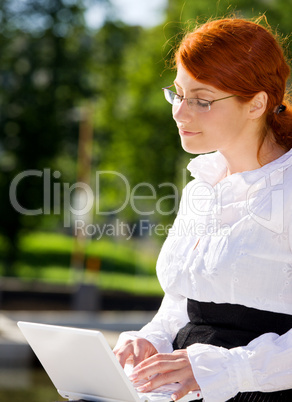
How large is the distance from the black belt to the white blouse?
0.07ft

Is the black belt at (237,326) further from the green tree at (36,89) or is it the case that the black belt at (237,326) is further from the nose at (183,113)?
the green tree at (36,89)

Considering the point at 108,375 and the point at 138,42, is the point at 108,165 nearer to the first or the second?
the point at 138,42

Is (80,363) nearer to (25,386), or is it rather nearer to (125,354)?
(125,354)

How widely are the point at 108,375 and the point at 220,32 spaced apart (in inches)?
34.3

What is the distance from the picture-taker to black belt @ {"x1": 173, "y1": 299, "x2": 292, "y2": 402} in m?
1.76

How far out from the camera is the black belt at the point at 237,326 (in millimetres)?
1757

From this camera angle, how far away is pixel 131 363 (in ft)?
6.32

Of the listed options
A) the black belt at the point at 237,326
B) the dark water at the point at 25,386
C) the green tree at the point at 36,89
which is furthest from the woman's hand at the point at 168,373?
the green tree at the point at 36,89

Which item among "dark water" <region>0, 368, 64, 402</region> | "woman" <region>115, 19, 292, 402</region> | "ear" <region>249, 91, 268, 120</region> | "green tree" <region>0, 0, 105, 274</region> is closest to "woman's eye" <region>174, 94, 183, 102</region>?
"woman" <region>115, 19, 292, 402</region>

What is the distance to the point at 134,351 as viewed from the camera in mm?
1933

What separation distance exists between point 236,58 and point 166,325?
0.75 meters

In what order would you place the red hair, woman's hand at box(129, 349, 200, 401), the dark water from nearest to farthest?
woman's hand at box(129, 349, 200, 401) < the red hair < the dark water

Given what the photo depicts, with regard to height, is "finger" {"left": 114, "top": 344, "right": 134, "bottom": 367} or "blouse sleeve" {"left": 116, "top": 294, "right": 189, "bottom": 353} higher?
"blouse sleeve" {"left": 116, "top": 294, "right": 189, "bottom": 353}

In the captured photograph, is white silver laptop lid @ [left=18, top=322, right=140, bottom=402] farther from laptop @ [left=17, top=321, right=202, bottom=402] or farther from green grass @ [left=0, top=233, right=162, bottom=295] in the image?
green grass @ [left=0, top=233, right=162, bottom=295]
